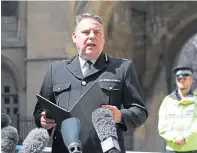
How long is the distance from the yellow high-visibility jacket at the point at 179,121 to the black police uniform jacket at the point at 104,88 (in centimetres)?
223

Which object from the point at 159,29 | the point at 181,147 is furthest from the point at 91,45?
the point at 159,29

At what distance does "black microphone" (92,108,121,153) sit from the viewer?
186 centimetres

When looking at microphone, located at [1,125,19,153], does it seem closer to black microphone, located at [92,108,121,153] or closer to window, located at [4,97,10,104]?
black microphone, located at [92,108,121,153]

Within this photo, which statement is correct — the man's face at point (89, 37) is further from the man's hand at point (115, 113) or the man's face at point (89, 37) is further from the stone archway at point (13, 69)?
the stone archway at point (13, 69)

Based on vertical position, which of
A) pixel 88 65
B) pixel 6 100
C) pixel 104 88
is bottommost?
pixel 104 88

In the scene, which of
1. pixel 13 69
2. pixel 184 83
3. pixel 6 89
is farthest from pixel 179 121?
pixel 6 89

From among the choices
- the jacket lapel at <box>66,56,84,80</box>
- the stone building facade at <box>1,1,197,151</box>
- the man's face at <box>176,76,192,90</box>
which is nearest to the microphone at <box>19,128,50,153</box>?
the jacket lapel at <box>66,56,84,80</box>

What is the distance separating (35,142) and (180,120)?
274cm

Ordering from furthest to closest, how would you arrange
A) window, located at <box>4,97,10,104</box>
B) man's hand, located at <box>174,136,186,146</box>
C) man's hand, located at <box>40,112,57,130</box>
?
window, located at <box>4,97,10,104</box> → man's hand, located at <box>174,136,186,146</box> → man's hand, located at <box>40,112,57,130</box>

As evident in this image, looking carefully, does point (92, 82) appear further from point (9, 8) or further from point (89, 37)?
point (9, 8)

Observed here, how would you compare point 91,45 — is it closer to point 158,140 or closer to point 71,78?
point 71,78

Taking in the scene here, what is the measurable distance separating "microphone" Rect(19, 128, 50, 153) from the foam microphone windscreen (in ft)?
0.61

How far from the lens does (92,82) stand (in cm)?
226

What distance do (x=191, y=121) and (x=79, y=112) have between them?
8.42 feet
